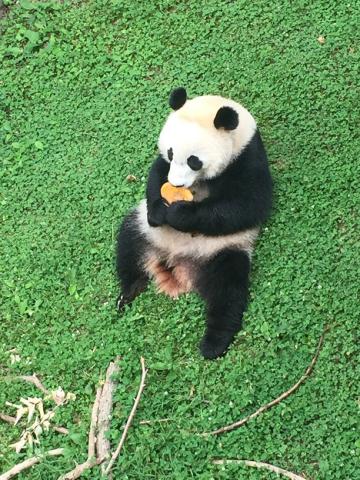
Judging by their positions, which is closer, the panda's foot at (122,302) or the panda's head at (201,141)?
the panda's head at (201,141)

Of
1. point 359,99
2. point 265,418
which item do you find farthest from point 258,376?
point 359,99

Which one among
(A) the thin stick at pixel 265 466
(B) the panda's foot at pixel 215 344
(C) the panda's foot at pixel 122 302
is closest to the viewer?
(A) the thin stick at pixel 265 466

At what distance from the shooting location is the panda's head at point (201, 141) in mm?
4109

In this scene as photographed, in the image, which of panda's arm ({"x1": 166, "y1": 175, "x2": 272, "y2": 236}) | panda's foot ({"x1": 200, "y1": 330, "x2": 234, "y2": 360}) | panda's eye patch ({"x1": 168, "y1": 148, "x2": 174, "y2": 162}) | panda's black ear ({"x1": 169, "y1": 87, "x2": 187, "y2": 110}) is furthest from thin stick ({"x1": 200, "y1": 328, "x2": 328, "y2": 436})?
panda's black ear ({"x1": 169, "y1": 87, "x2": 187, "y2": 110})

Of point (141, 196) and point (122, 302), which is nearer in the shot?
point (122, 302)

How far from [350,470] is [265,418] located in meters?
0.55

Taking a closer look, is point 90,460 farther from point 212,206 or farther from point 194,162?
point 194,162

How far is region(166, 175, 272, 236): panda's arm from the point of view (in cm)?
435

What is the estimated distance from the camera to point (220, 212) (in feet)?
14.3

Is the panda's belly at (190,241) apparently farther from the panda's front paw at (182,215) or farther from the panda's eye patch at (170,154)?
the panda's eye patch at (170,154)

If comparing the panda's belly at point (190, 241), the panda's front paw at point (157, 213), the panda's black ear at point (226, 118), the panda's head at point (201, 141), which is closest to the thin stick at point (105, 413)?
the panda's belly at point (190, 241)

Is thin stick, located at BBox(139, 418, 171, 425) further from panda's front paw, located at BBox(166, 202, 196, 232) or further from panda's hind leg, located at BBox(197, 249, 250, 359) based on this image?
panda's front paw, located at BBox(166, 202, 196, 232)

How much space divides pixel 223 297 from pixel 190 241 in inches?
18.0

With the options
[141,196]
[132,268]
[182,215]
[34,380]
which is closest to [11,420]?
[34,380]
